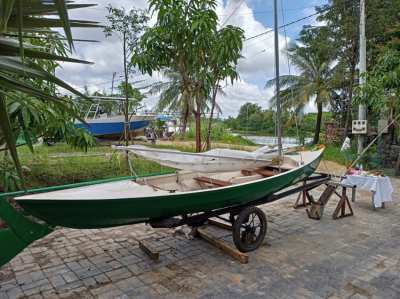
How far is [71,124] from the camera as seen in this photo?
14.8 feet

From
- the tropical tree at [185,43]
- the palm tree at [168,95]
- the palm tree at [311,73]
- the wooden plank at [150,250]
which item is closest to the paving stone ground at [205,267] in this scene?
the wooden plank at [150,250]

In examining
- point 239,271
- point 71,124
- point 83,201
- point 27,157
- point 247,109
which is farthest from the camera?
point 247,109

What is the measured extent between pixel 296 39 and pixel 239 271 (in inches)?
662

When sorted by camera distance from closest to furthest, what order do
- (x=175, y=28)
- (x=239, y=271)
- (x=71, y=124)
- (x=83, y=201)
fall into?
(x=83, y=201) < (x=239, y=271) < (x=71, y=124) < (x=175, y=28)

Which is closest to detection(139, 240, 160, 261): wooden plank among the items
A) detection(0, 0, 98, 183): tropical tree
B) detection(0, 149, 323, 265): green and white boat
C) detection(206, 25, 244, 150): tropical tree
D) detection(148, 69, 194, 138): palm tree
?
detection(0, 149, 323, 265): green and white boat

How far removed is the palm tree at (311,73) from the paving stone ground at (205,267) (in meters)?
11.7

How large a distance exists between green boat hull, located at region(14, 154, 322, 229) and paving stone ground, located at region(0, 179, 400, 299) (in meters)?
0.59

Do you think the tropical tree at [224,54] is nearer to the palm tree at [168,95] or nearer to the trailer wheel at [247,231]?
the trailer wheel at [247,231]

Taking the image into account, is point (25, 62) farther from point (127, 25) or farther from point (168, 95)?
point (168, 95)

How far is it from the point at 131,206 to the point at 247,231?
1.52m

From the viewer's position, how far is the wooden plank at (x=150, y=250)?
3.22m

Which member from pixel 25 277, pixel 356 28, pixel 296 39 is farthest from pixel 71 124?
pixel 296 39

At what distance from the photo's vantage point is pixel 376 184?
5098 millimetres

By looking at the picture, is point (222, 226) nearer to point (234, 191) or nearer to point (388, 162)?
A: point (234, 191)
